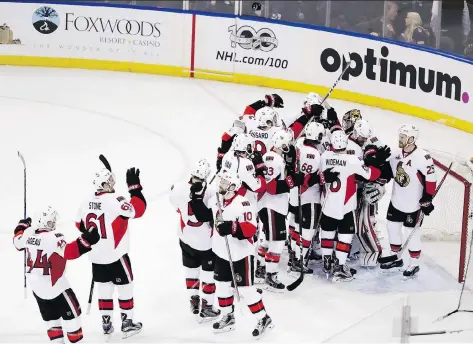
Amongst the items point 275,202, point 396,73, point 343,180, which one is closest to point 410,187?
point 343,180

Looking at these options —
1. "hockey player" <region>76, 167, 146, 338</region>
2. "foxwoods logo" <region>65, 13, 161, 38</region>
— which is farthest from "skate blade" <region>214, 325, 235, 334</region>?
"foxwoods logo" <region>65, 13, 161, 38</region>

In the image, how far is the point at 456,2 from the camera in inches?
528

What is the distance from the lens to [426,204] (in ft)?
28.2

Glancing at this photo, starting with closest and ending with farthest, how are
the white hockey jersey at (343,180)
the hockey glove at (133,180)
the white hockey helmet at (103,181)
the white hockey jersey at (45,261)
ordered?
the white hockey jersey at (45,261) → the white hockey helmet at (103,181) → the hockey glove at (133,180) → the white hockey jersey at (343,180)

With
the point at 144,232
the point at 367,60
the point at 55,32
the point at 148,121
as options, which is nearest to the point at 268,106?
the point at 144,232

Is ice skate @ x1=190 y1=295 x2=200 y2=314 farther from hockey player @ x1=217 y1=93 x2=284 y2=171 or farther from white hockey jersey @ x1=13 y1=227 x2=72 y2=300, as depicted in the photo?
hockey player @ x1=217 y1=93 x2=284 y2=171

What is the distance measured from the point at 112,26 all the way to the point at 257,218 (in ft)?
24.2

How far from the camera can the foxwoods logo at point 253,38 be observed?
14770mm

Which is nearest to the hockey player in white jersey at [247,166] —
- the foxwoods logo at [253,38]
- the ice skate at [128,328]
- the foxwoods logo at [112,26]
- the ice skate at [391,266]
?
the ice skate at [128,328]

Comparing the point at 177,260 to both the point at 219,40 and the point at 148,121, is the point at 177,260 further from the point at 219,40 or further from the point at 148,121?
the point at 219,40

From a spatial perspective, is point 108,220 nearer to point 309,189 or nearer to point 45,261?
point 45,261

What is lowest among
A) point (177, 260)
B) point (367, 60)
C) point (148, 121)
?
point (177, 260)

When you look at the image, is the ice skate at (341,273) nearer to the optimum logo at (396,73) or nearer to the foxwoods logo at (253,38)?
the optimum logo at (396,73)

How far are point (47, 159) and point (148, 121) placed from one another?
1926 millimetres
